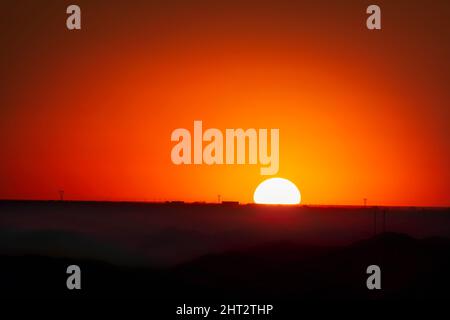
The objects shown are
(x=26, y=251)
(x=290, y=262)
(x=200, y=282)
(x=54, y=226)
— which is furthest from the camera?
(x=54, y=226)

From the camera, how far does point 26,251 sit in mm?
22688

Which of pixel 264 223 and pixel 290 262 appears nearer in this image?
pixel 290 262

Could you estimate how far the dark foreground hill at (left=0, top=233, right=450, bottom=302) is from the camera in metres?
18.4

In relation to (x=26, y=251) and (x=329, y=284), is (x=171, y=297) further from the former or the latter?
(x=26, y=251)

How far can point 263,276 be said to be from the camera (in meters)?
19.8

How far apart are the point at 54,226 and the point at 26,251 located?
137 inches

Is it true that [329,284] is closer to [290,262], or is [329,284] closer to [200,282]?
[290,262]

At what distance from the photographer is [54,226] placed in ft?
85.8

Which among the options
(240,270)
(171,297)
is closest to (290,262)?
(240,270)

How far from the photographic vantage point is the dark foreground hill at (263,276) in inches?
723
